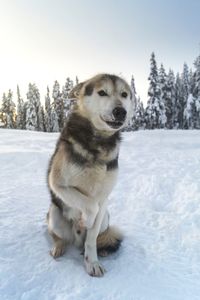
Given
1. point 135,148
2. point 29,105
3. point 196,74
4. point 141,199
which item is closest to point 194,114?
point 196,74

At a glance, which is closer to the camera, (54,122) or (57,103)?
(57,103)

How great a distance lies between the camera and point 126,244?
5.03 meters

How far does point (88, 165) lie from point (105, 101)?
0.70m

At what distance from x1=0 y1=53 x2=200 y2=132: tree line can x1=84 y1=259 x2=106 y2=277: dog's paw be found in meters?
35.1

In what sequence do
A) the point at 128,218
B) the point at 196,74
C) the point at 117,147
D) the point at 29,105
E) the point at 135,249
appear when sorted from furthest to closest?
the point at 29,105, the point at 196,74, the point at 128,218, the point at 135,249, the point at 117,147

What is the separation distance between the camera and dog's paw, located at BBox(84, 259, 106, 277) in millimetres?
4098

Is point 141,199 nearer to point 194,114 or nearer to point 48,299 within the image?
point 48,299

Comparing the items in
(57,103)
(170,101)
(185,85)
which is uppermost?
(185,85)

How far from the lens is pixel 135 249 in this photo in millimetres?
4902

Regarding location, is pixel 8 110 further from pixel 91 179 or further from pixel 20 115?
pixel 91 179

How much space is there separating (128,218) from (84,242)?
161 centimetres

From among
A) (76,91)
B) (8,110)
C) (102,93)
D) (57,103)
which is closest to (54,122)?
(57,103)

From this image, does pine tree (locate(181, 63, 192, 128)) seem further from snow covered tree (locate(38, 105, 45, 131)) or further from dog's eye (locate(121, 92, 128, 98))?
dog's eye (locate(121, 92, 128, 98))

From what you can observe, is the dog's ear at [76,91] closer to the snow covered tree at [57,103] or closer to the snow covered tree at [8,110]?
the snow covered tree at [57,103]
